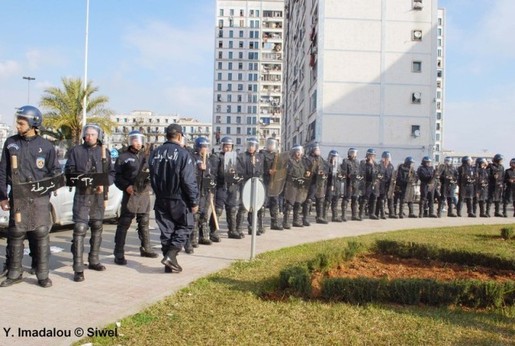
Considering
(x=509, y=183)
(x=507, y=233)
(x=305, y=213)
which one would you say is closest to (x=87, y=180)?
(x=305, y=213)

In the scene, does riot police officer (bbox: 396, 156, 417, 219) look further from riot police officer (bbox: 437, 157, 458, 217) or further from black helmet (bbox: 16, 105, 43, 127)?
black helmet (bbox: 16, 105, 43, 127)

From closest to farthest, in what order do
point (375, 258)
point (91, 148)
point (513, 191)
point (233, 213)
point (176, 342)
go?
point (176, 342) → point (91, 148) → point (375, 258) → point (233, 213) → point (513, 191)

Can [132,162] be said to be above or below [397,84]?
below

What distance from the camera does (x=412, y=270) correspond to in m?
7.32

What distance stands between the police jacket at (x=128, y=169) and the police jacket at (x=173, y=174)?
0.88 metres

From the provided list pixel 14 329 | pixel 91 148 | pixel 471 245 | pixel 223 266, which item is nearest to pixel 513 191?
pixel 471 245

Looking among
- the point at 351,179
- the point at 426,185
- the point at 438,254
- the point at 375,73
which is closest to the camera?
the point at 438,254

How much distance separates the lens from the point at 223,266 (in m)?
7.66

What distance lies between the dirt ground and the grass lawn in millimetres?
957

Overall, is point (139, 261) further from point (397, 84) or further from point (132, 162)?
point (397, 84)

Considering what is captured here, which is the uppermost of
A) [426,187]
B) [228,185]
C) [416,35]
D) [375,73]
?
[416,35]

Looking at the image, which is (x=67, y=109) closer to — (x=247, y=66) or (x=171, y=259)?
(x=171, y=259)

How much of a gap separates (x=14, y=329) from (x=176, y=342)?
1.51m

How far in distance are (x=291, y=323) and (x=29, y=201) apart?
335 centimetres
